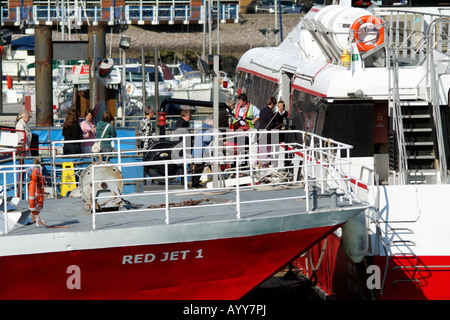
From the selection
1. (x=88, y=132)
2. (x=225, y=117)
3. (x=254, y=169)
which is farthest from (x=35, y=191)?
(x=225, y=117)

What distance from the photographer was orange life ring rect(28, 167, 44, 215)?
9062 mm

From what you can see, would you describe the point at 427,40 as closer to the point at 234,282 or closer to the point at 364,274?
the point at 364,274

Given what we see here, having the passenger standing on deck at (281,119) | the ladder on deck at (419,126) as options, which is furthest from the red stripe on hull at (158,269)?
the passenger standing on deck at (281,119)

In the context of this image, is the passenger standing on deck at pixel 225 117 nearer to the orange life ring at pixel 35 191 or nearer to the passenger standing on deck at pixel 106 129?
the passenger standing on deck at pixel 106 129

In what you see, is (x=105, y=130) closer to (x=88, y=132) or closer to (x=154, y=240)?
(x=88, y=132)

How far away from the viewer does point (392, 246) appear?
35.1 feet

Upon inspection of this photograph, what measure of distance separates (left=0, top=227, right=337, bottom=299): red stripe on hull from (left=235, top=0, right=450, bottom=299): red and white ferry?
1147 millimetres

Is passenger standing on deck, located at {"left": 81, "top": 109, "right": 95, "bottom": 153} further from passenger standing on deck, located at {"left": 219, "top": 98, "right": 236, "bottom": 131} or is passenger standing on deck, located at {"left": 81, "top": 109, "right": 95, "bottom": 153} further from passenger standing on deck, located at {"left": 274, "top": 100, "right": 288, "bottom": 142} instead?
passenger standing on deck, located at {"left": 274, "top": 100, "right": 288, "bottom": 142}

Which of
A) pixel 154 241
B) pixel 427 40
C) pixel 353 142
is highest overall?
pixel 427 40

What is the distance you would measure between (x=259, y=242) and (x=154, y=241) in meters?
1.24

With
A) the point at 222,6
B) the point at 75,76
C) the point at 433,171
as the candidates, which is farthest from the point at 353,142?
the point at 222,6

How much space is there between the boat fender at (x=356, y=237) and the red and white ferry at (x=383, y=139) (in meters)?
0.01

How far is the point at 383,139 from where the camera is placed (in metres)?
12.2

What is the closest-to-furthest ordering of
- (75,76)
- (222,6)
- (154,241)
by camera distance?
(154,241) < (75,76) < (222,6)
